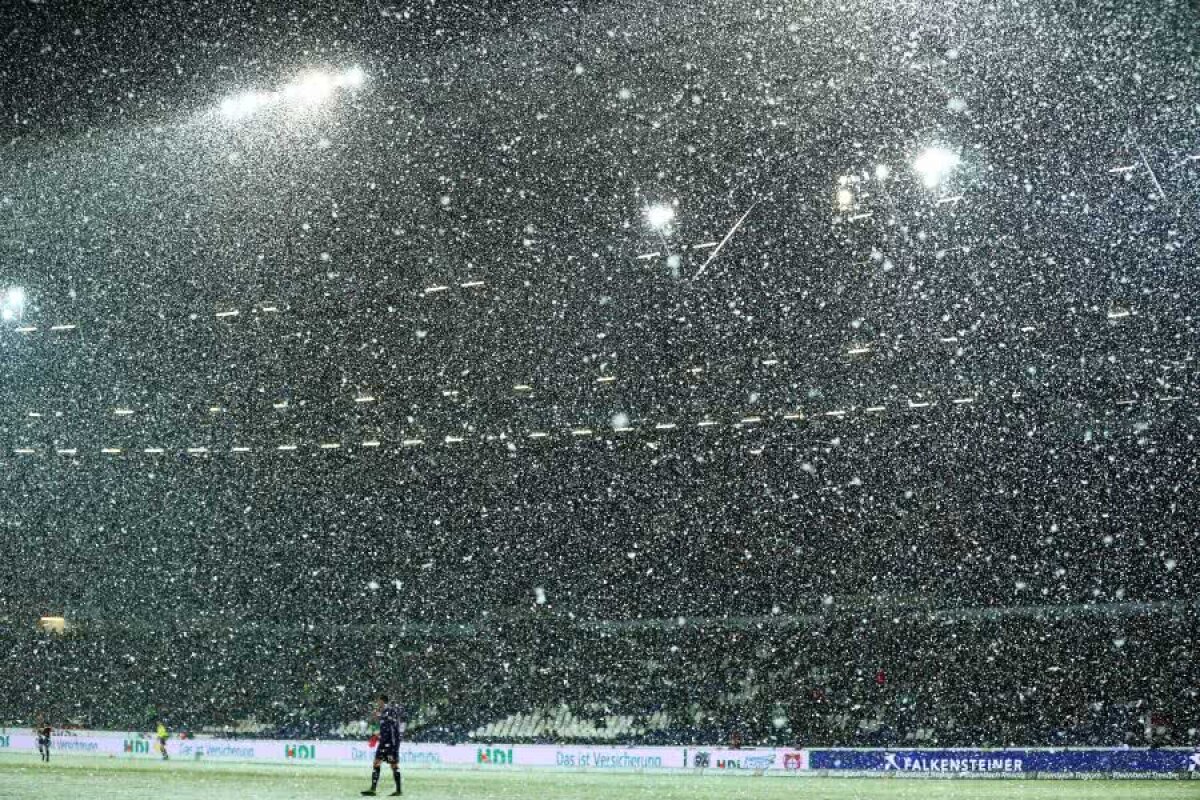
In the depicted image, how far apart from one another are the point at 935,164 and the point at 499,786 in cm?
1358

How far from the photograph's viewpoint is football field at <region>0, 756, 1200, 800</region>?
13.5m

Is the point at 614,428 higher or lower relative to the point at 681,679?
higher

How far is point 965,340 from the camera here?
23297 mm

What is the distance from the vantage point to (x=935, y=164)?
20.8 metres

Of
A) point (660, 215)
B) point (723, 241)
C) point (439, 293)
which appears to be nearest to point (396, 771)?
point (660, 215)

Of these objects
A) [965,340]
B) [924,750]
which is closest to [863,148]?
[965,340]

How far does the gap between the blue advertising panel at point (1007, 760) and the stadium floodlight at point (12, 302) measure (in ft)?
67.4

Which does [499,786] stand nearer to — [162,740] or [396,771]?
[396,771]

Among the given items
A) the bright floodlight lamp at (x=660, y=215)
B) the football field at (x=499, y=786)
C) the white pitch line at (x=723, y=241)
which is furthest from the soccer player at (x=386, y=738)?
the white pitch line at (x=723, y=241)

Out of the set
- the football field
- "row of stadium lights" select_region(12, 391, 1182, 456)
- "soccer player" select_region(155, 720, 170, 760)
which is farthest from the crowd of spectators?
"row of stadium lights" select_region(12, 391, 1182, 456)

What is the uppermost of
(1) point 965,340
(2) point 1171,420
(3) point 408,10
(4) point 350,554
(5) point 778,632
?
(3) point 408,10

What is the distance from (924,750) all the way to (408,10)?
13.6 metres

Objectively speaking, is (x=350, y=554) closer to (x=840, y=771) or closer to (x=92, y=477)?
(x=92, y=477)

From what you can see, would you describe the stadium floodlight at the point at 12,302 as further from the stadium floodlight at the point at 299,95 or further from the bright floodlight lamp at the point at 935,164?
the bright floodlight lamp at the point at 935,164
